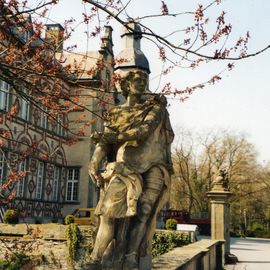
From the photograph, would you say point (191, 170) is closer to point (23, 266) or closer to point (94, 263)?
point (23, 266)

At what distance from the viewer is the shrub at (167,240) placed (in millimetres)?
14219

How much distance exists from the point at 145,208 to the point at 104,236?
570 millimetres

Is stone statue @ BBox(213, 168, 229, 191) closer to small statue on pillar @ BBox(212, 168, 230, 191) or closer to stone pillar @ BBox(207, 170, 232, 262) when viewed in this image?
small statue on pillar @ BBox(212, 168, 230, 191)

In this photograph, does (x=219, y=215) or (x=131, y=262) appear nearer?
(x=131, y=262)

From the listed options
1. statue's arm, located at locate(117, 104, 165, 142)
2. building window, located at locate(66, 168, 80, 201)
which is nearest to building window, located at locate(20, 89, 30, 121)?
building window, located at locate(66, 168, 80, 201)

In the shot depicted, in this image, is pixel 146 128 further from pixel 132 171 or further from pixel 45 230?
pixel 45 230

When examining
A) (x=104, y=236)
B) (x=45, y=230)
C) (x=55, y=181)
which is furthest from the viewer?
(x=55, y=181)

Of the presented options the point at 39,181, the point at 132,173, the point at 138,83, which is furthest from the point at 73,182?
the point at 132,173

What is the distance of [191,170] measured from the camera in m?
44.2

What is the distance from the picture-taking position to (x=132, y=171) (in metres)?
4.79

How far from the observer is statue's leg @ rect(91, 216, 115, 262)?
4.58 metres

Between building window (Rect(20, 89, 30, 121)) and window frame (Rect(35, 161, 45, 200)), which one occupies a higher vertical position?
building window (Rect(20, 89, 30, 121))

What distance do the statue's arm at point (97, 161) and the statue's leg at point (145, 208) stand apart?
1.75 ft

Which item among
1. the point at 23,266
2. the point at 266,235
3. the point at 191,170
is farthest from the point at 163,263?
the point at 191,170
